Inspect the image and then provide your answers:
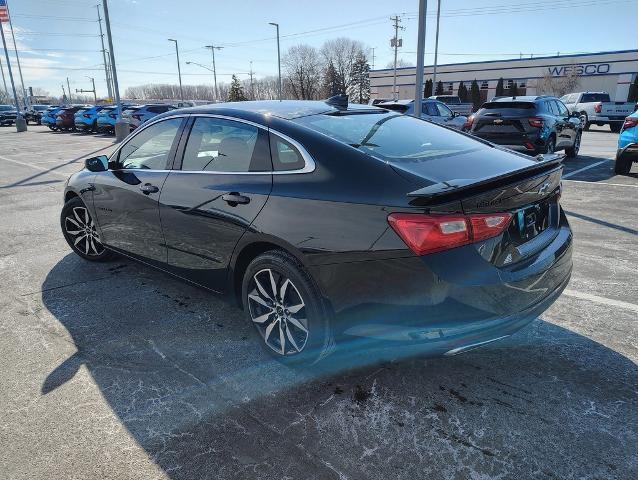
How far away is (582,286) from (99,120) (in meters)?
27.7

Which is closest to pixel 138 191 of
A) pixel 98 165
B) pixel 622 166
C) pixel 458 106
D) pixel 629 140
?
pixel 98 165

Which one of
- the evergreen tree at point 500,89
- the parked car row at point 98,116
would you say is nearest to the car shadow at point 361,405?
the parked car row at point 98,116

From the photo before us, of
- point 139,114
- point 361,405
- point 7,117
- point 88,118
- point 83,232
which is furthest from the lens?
point 7,117

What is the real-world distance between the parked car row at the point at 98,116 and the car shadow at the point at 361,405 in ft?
59.5

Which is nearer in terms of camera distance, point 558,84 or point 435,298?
point 435,298

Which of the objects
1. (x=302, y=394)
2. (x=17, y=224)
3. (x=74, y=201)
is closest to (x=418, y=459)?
(x=302, y=394)

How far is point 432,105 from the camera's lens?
1448 centimetres

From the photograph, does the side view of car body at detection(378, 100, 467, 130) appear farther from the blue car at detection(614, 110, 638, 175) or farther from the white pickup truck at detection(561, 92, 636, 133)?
the white pickup truck at detection(561, 92, 636, 133)

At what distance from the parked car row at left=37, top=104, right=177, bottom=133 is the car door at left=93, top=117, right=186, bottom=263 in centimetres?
1638

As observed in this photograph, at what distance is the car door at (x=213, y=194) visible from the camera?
296 cm

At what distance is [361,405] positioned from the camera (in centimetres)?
257

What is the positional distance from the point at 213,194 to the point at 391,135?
129cm

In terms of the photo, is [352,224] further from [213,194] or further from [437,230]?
[213,194]

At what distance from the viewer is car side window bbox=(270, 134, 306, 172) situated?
2769 mm
